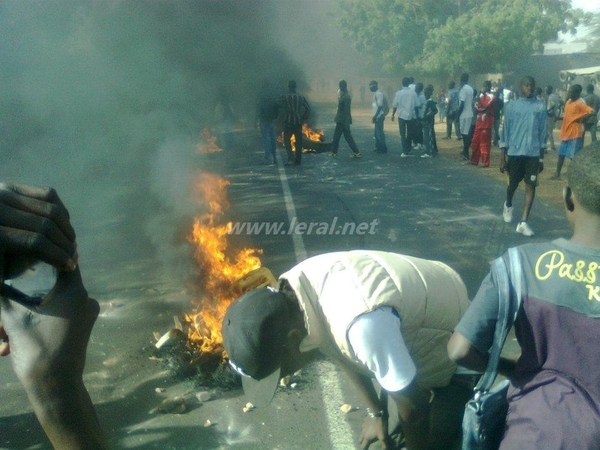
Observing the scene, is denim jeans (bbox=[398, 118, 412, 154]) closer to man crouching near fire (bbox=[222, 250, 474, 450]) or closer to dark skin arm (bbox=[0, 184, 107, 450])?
man crouching near fire (bbox=[222, 250, 474, 450])

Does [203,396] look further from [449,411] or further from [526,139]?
[526,139]

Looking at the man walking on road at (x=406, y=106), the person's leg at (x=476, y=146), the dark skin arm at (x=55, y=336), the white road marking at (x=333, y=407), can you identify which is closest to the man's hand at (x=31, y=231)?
the dark skin arm at (x=55, y=336)

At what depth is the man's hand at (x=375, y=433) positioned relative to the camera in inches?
110

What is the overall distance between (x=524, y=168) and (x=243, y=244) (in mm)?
3475

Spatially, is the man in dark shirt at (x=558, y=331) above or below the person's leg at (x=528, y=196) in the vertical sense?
above

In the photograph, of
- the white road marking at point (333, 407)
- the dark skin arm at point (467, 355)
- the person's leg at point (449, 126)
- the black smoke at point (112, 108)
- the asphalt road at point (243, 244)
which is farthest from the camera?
the person's leg at point (449, 126)

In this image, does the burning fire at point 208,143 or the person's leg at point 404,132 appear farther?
the burning fire at point 208,143

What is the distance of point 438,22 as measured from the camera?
3453cm

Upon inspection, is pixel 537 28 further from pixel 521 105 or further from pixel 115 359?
pixel 115 359

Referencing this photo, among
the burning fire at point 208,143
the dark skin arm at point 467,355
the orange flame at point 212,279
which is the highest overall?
the dark skin arm at point 467,355

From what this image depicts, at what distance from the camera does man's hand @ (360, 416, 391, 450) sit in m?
2.79

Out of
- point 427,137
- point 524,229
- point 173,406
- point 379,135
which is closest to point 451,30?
point 379,135

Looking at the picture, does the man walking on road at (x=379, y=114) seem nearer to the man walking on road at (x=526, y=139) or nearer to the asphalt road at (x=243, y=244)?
the asphalt road at (x=243, y=244)

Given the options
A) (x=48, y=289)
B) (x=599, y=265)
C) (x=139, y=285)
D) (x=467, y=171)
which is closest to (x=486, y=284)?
(x=599, y=265)
